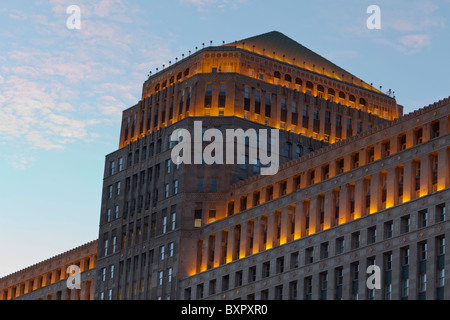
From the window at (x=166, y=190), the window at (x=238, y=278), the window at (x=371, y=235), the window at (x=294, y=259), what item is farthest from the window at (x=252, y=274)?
the window at (x=371, y=235)

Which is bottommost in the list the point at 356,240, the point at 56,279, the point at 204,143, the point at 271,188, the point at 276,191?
the point at 356,240

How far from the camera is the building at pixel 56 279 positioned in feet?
552

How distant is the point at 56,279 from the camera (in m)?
179

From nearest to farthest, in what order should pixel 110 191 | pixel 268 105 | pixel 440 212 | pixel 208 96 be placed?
pixel 440 212
pixel 208 96
pixel 268 105
pixel 110 191

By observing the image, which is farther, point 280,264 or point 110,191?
point 110,191

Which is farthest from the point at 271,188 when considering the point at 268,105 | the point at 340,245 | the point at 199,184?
the point at 340,245

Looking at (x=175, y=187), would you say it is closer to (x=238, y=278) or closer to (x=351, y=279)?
(x=238, y=278)

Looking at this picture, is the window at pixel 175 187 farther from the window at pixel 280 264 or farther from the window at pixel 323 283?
the window at pixel 323 283
